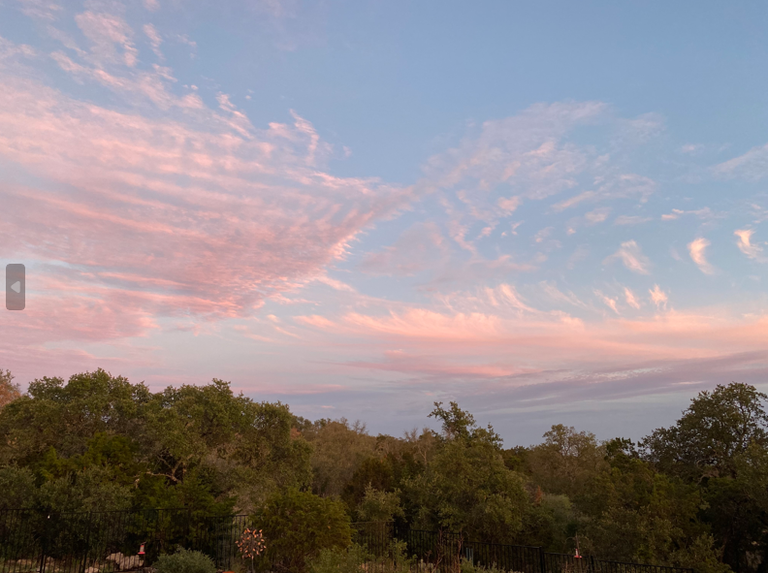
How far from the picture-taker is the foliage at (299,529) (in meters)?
18.4

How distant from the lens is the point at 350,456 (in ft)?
193

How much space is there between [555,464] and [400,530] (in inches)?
1389

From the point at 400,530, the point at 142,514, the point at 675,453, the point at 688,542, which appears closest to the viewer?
the point at 142,514

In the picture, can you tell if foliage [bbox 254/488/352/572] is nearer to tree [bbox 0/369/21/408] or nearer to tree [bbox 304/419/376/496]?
tree [bbox 304/419/376/496]

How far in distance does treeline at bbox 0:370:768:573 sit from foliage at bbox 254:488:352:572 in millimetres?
95

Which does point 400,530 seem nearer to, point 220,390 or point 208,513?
point 208,513

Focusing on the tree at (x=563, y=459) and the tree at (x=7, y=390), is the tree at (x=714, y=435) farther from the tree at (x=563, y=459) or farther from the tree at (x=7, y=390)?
the tree at (x=7, y=390)

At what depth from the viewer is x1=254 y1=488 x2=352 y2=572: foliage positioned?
60.2 feet

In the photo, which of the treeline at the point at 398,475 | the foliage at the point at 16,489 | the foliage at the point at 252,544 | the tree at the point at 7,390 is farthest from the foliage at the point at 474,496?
the tree at the point at 7,390

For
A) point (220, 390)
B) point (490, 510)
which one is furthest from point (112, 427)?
point (490, 510)

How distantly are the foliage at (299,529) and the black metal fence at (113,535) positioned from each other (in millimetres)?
4254

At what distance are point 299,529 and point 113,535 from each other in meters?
10.4

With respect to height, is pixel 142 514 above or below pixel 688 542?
above

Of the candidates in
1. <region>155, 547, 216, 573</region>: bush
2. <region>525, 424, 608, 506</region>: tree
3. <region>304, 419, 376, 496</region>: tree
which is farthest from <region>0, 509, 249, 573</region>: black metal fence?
<region>525, 424, 608, 506</region>: tree
